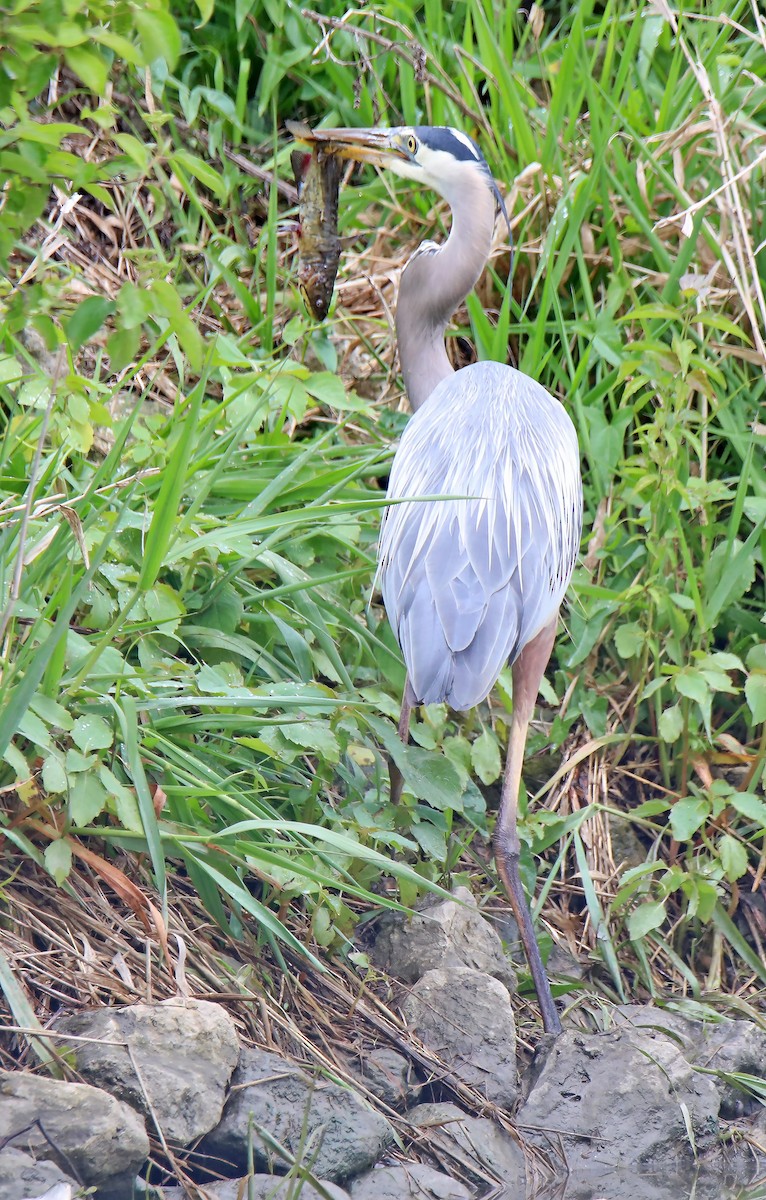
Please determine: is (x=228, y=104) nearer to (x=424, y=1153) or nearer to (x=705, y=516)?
(x=705, y=516)

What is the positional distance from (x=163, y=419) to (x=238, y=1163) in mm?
1788

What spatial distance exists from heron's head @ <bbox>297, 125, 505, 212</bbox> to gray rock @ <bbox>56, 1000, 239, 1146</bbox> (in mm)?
2210

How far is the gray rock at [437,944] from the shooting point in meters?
2.55

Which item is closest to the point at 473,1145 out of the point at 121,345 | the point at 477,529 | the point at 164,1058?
the point at 164,1058

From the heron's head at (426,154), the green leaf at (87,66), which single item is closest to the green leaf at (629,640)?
the heron's head at (426,154)

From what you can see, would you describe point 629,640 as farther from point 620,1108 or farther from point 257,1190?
point 257,1190

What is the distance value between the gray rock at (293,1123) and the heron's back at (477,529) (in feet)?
2.57

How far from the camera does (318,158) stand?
3.47 meters

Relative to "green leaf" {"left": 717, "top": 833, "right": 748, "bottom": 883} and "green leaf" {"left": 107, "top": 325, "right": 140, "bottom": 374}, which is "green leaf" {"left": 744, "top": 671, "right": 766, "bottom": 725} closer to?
"green leaf" {"left": 717, "top": 833, "right": 748, "bottom": 883}

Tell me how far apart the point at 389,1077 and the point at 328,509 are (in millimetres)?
1082

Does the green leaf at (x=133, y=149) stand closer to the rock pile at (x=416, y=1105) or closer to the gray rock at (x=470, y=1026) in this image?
the rock pile at (x=416, y=1105)

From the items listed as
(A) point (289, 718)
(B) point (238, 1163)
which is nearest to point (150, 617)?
(A) point (289, 718)

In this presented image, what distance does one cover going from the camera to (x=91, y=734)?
220cm


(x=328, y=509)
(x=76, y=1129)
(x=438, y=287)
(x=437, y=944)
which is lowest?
(x=437, y=944)
